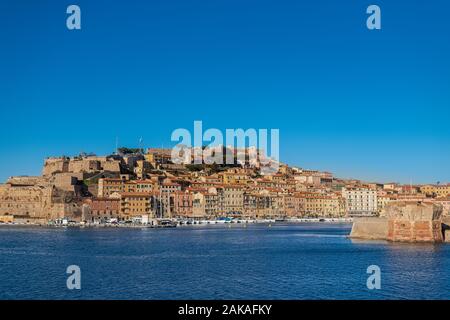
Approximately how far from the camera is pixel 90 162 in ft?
292

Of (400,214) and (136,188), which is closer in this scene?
(400,214)

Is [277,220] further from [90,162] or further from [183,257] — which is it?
[183,257]

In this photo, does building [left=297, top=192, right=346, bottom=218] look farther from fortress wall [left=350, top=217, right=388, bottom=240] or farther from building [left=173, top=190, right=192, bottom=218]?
fortress wall [left=350, top=217, right=388, bottom=240]

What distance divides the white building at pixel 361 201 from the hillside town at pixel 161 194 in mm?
158

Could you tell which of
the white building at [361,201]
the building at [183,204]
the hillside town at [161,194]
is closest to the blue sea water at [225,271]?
the hillside town at [161,194]

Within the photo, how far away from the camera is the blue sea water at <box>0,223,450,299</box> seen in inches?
805

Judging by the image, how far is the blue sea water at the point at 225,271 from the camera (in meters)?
20.4

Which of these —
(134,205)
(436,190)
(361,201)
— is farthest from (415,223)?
(436,190)

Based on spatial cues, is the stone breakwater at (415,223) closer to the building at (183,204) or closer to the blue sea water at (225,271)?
the blue sea water at (225,271)

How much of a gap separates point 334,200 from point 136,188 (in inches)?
1308

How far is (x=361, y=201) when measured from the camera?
100625 mm

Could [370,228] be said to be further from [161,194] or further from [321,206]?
[321,206]

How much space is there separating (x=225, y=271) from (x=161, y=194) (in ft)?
178
